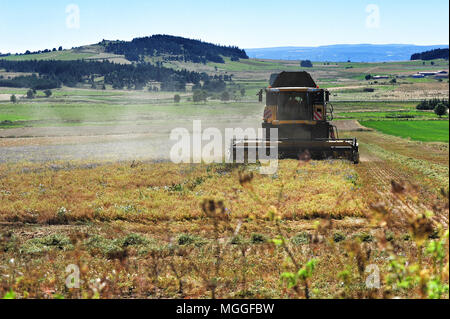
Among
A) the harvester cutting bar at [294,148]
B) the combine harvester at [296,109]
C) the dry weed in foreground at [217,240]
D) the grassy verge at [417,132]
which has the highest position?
the combine harvester at [296,109]

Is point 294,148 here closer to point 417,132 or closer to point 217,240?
point 217,240

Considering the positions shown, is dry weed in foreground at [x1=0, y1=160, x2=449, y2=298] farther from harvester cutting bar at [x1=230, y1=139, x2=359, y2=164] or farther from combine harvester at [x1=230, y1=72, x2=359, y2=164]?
combine harvester at [x1=230, y1=72, x2=359, y2=164]

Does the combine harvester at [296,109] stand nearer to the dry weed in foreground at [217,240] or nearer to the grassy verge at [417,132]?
the dry weed in foreground at [217,240]

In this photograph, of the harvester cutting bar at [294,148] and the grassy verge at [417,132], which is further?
the grassy verge at [417,132]

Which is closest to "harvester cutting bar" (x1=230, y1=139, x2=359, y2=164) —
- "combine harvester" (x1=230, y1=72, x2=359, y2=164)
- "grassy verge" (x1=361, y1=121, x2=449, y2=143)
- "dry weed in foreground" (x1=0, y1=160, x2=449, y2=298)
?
"combine harvester" (x1=230, y1=72, x2=359, y2=164)

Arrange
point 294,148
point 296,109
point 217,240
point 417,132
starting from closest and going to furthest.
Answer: point 217,240 → point 294,148 → point 296,109 → point 417,132

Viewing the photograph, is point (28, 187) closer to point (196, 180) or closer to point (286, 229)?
point (196, 180)

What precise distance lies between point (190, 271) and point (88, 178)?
44.6 feet

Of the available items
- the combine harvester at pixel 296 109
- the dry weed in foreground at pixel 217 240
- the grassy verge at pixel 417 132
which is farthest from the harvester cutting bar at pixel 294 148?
the grassy verge at pixel 417 132

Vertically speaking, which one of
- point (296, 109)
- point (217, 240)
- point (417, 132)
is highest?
point (296, 109)

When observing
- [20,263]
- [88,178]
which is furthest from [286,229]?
[88,178]

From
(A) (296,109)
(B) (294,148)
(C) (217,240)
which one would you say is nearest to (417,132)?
(A) (296,109)
